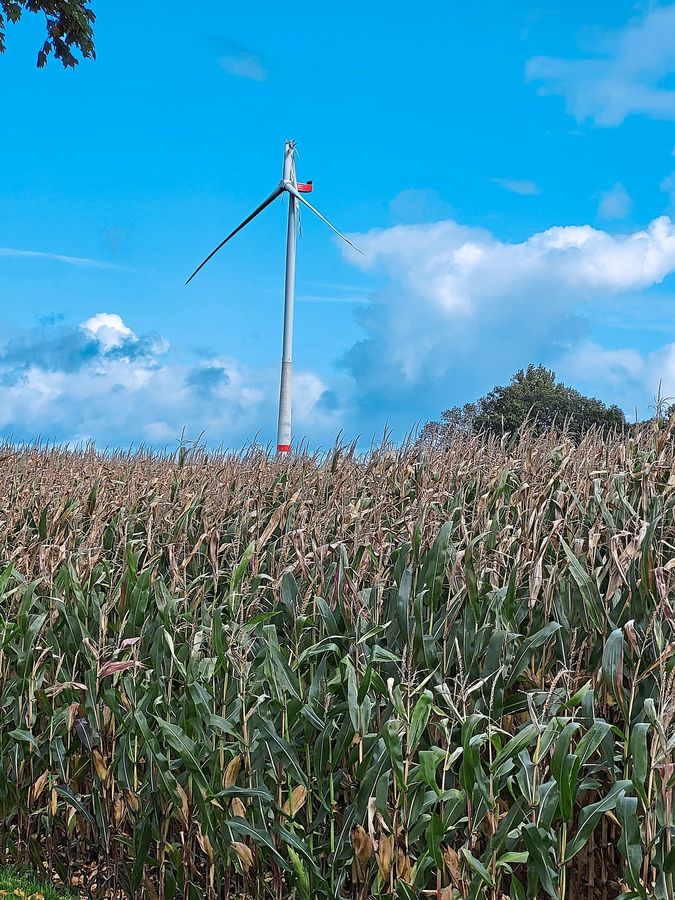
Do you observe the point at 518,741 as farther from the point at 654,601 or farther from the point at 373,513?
the point at 373,513

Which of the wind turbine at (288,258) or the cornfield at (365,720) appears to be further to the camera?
the wind turbine at (288,258)

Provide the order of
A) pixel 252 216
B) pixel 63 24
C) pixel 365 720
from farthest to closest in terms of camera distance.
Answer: pixel 252 216 < pixel 63 24 < pixel 365 720

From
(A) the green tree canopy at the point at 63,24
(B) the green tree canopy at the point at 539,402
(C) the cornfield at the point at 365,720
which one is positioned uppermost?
(A) the green tree canopy at the point at 63,24

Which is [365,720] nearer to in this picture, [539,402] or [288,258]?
[288,258]

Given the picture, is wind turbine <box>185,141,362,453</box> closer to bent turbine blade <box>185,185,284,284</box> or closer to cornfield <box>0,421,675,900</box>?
bent turbine blade <box>185,185,284,284</box>

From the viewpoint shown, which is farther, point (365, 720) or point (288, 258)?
point (288, 258)

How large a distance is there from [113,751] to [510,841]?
1.94 meters

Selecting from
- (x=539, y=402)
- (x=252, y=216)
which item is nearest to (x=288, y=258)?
(x=252, y=216)

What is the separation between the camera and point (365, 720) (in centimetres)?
327

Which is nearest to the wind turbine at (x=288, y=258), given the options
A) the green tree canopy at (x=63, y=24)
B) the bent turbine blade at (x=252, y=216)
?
the bent turbine blade at (x=252, y=216)

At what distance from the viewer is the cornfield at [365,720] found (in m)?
3.10

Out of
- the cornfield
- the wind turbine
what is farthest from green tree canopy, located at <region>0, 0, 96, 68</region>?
the cornfield

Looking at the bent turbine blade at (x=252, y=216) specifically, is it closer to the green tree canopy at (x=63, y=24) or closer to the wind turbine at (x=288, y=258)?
the wind turbine at (x=288, y=258)

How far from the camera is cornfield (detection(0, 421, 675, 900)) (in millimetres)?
3102
